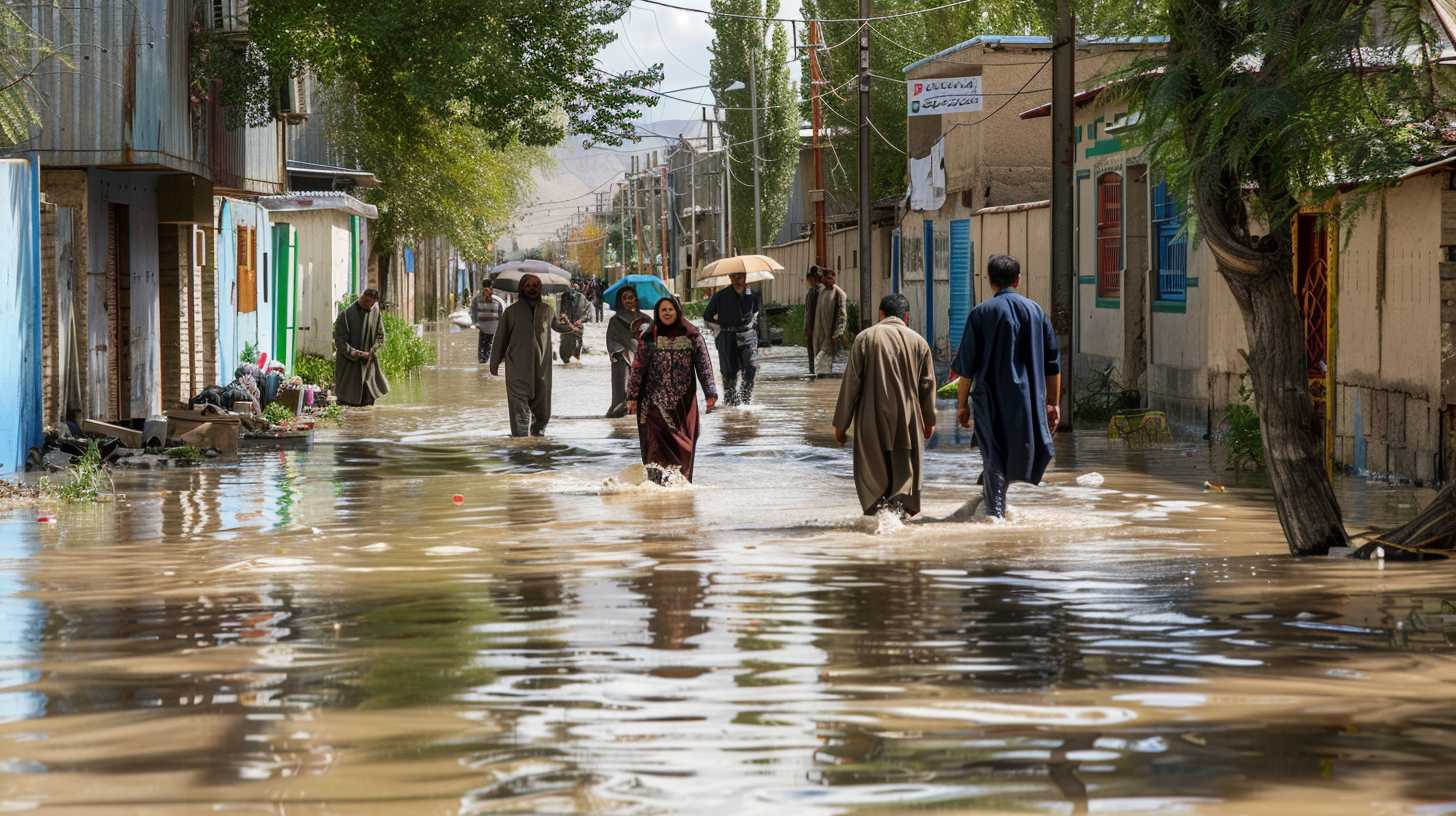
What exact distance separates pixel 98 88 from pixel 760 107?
43.8m

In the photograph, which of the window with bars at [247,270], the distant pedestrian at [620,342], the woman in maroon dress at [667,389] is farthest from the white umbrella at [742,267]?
the woman in maroon dress at [667,389]

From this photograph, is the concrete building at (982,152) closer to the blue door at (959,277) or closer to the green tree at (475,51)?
the blue door at (959,277)

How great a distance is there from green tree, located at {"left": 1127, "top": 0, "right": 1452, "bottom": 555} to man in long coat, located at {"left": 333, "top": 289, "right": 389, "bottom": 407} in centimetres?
1478

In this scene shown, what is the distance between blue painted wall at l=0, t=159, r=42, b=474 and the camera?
15.2 metres

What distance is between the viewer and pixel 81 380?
1830 cm

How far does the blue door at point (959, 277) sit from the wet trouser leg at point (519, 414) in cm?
1321

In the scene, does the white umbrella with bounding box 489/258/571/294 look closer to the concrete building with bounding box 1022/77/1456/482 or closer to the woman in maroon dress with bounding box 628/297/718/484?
the concrete building with bounding box 1022/77/1456/482

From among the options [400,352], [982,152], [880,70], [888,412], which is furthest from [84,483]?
[880,70]

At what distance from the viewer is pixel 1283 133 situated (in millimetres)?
9125

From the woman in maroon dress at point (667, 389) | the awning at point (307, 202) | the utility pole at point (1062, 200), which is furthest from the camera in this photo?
the awning at point (307, 202)

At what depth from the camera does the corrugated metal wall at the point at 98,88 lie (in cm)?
1750

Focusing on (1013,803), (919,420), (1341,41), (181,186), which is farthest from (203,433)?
(1013,803)

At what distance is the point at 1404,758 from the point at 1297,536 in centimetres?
463

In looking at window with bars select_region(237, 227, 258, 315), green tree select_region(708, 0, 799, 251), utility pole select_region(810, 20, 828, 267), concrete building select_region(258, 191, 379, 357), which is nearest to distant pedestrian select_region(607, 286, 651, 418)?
window with bars select_region(237, 227, 258, 315)
